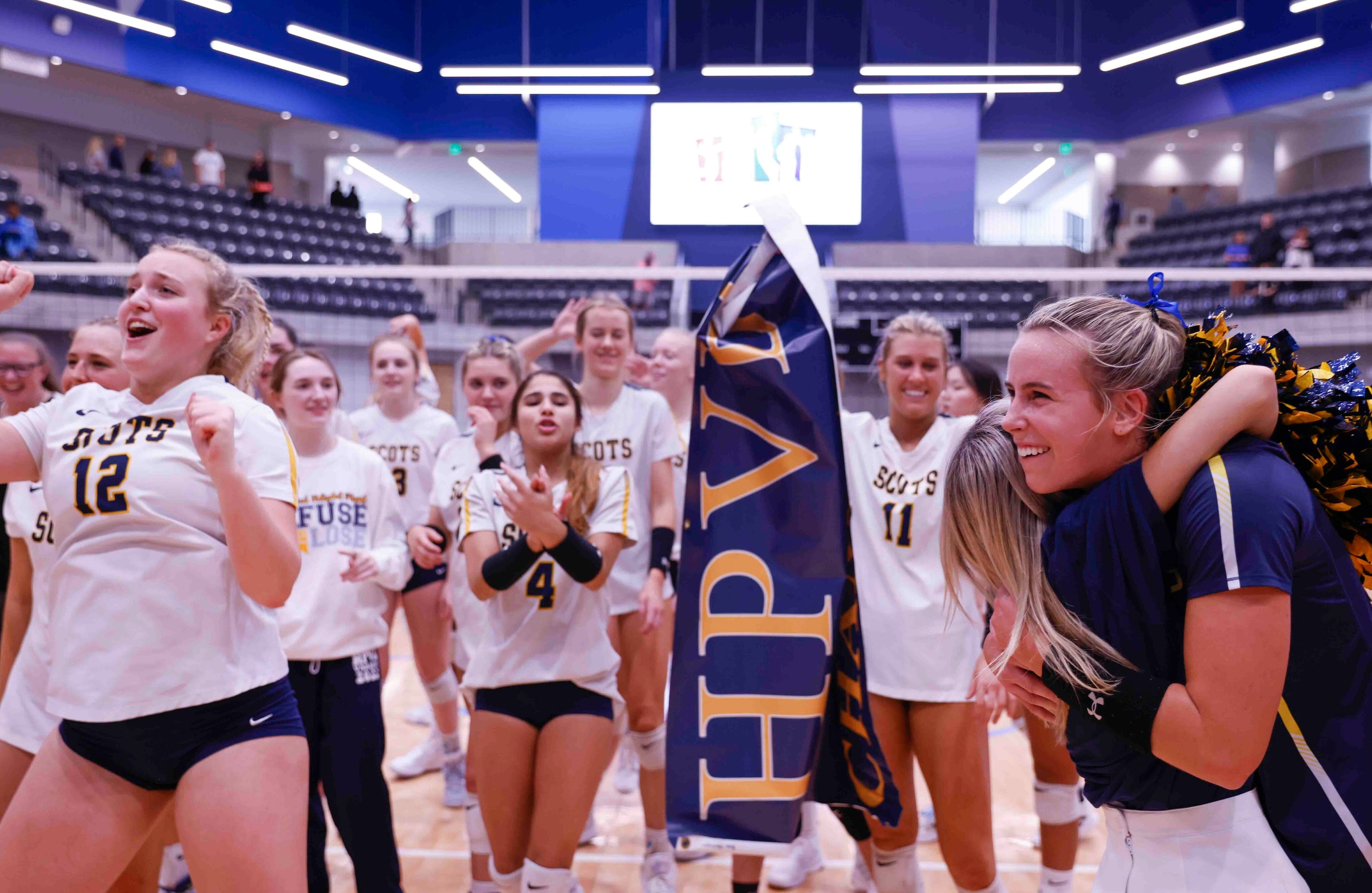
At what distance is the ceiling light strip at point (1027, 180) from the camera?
21.6 metres

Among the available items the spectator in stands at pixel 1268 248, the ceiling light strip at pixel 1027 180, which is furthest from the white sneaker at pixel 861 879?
the ceiling light strip at pixel 1027 180

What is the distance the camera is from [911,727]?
9.84 feet

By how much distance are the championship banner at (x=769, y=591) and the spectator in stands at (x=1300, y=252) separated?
14.0 m

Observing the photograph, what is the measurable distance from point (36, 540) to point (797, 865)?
108 inches

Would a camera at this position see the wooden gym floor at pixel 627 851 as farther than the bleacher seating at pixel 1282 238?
No

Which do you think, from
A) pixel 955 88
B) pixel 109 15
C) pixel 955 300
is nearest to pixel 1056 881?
pixel 955 300

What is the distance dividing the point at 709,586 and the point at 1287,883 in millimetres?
1198

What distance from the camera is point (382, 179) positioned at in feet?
78.7

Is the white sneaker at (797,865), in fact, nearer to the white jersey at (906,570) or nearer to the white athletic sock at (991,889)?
the white athletic sock at (991,889)

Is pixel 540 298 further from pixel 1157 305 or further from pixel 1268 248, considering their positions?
pixel 1157 305

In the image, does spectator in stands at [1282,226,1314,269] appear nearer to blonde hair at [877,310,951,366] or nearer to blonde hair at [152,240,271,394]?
blonde hair at [877,310,951,366]

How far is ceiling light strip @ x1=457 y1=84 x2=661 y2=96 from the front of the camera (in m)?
17.3

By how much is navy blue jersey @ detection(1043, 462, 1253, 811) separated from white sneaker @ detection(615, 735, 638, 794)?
3.27 metres

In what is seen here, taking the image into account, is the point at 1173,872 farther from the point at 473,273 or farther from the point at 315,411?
the point at 473,273
